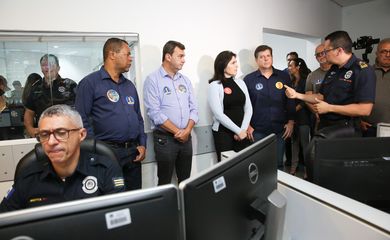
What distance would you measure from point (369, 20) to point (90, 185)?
5083 millimetres

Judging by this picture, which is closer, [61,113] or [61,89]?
[61,113]

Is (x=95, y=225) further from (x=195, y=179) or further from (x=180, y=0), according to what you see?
(x=180, y=0)

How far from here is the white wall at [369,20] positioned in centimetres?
423

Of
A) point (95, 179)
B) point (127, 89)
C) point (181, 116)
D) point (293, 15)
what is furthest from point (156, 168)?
point (293, 15)

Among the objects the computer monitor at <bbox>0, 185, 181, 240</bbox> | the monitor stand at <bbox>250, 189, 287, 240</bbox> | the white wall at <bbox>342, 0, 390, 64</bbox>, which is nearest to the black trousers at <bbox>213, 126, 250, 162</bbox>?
the monitor stand at <bbox>250, 189, 287, 240</bbox>

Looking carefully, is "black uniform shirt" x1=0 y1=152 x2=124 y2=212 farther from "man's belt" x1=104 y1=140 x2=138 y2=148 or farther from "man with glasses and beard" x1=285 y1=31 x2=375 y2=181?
"man with glasses and beard" x1=285 y1=31 x2=375 y2=181

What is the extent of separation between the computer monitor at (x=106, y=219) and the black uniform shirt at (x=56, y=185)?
741 mm

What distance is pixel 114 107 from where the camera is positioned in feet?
6.47

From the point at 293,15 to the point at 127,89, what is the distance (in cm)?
271

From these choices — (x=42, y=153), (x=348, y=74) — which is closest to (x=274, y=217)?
(x=42, y=153)

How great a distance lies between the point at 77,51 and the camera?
251cm

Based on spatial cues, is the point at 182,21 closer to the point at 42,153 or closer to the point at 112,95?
the point at 112,95

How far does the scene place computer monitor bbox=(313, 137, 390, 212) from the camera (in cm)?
105

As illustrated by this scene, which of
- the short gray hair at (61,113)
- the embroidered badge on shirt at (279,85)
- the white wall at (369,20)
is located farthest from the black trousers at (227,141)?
the white wall at (369,20)
